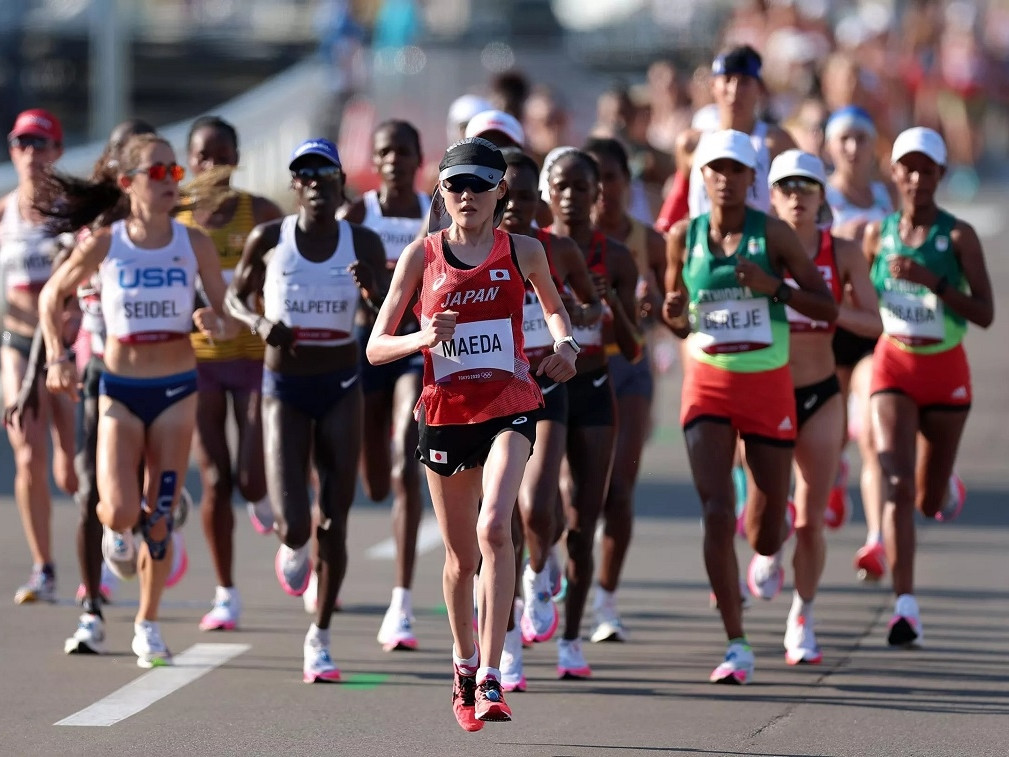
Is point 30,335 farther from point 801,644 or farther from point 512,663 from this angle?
point 801,644

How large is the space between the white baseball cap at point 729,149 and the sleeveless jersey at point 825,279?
707mm

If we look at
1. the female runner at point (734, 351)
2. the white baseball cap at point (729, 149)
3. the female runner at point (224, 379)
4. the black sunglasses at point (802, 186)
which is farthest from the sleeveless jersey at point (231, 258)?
the black sunglasses at point (802, 186)

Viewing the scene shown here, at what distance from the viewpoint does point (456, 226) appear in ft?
27.2

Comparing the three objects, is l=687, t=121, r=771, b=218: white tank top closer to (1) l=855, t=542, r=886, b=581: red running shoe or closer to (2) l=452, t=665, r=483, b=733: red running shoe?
(1) l=855, t=542, r=886, b=581: red running shoe

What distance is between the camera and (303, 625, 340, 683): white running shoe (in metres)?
9.40

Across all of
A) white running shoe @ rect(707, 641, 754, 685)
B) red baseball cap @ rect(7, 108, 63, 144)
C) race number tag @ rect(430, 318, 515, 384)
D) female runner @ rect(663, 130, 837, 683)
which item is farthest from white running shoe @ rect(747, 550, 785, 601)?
red baseball cap @ rect(7, 108, 63, 144)

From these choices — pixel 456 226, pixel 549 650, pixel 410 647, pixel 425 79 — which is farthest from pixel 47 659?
pixel 425 79

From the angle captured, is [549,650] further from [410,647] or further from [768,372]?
[768,372]

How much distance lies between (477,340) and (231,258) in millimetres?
3152

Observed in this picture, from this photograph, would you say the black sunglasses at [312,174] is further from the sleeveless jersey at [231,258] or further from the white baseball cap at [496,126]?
Answer: the sleeveless jersey at [231,258]

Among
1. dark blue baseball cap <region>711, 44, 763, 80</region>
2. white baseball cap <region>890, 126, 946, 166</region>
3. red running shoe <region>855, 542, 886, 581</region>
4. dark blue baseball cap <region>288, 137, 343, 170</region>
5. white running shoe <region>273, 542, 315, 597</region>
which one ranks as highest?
dark blue baseball cap <region>711, 44, 763, 80</region>

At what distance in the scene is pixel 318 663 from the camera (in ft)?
30.9

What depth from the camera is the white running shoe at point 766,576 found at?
1073 cm

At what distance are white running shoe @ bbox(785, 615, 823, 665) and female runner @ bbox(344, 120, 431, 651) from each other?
1738 mm
